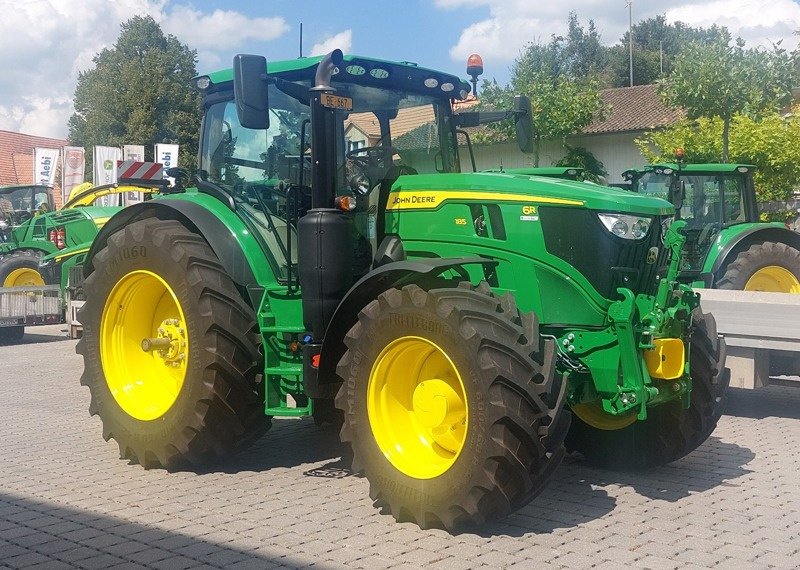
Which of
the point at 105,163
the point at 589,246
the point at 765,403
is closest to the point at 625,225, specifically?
the point at 589,246

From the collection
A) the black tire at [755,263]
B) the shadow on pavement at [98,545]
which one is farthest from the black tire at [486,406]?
the black tire at [755,263]

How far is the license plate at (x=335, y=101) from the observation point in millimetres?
5848

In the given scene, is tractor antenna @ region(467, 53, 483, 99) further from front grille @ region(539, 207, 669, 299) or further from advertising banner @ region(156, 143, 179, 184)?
advertising banner @ region(156, 143, 179, 184)

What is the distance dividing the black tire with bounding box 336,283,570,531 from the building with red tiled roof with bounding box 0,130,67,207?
1939 inches

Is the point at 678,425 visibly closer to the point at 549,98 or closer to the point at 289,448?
the point at 289,448

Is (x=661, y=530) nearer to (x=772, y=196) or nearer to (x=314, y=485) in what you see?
(x=314, y=485)

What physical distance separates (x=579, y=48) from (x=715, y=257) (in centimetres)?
6096

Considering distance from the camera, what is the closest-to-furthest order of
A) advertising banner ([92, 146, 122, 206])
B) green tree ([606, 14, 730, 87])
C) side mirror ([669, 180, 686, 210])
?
1. side mirror ([669, 180, 686, 210])
2. advertising banner ([92, 146, 122, 206])
3. green tree ([606, 14, 730, 87])

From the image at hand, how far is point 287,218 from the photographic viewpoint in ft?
20.6

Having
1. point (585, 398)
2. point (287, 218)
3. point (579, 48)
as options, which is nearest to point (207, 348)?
point (287, 218)

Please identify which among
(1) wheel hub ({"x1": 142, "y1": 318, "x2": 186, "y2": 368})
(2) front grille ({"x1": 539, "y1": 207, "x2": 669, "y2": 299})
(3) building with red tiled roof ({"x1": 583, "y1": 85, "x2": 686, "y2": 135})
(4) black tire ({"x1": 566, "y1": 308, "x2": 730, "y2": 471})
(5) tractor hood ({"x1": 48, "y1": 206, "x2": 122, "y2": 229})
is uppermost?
(3) building with red tiled roof ({"x1": 583, "y1": 85, "x2": 686, "y2": 135})

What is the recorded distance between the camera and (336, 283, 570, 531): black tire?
188 inches

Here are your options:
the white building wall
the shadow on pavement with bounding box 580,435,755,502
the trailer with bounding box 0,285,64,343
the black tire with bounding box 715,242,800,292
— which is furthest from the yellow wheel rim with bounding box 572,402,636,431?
the white building wall

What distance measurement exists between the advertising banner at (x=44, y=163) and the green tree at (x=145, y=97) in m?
11.3
